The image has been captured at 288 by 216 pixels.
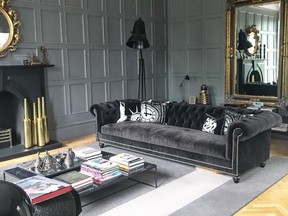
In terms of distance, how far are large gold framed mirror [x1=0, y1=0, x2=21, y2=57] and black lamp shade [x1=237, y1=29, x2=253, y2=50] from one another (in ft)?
12.8

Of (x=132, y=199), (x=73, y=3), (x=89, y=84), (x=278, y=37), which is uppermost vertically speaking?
(x=73, y=3)

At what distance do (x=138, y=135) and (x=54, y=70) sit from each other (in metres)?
2.03

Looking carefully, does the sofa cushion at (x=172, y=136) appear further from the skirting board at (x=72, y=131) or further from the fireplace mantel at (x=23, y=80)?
the fireplace mantel at (x=23, y=80)

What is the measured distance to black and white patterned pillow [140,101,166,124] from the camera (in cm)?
475

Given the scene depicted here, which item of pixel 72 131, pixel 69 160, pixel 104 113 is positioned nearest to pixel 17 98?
pixel 72 131

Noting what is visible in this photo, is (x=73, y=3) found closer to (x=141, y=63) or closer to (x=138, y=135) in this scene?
(x=141, y=63)

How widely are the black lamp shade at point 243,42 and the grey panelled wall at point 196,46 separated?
346 mm

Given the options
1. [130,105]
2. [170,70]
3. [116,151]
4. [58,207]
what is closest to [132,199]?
[58,207]

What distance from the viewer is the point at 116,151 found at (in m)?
4.71

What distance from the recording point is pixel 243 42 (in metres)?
6.02

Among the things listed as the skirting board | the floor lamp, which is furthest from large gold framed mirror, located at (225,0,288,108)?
the skirting board

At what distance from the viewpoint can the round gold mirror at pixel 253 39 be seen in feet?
19.0

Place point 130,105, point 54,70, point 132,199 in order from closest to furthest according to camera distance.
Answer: point 132,199 < point 130,105 < point 54,70

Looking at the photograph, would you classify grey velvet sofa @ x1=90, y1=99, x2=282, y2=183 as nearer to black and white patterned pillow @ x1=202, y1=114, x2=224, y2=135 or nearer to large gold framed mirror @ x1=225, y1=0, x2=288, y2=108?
black and white patterned pillow @ x1=202, y1=114, x2=224, y2=135
